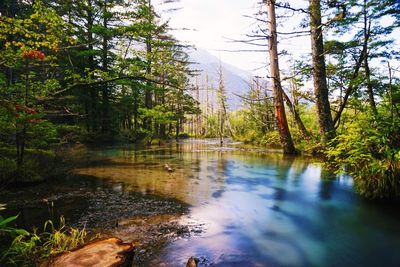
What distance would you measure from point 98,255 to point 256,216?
3541 millimetres

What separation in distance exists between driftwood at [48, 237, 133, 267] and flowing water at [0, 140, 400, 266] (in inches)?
29.6

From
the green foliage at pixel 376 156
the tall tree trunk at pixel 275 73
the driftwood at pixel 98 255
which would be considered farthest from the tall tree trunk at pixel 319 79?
the driftwood at pixel 98 255

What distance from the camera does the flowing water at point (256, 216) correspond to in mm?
3777

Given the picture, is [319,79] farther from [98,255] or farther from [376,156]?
[98,255]

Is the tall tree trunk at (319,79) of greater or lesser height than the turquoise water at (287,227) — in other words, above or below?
above

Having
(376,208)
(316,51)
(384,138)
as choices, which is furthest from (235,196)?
(316,51)

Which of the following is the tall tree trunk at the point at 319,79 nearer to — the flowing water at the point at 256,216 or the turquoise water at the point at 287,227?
the flowing water at the point at 256,216

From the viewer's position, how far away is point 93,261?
263 cm

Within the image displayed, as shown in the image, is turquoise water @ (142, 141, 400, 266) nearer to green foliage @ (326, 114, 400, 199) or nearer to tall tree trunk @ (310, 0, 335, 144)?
green foliage @ (326, 114, 400, 199)

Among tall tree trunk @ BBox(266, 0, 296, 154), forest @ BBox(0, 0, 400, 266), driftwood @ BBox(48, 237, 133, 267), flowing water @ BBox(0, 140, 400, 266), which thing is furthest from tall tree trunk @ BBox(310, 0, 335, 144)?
driftwood @ BBox(48, 237, 133, 267)

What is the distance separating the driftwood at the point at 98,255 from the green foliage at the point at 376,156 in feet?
17.4

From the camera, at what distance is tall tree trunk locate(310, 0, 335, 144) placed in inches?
430

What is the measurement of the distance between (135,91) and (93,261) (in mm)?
27029

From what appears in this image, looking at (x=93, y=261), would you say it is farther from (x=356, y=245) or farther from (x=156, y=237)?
(x=356, y=245)
